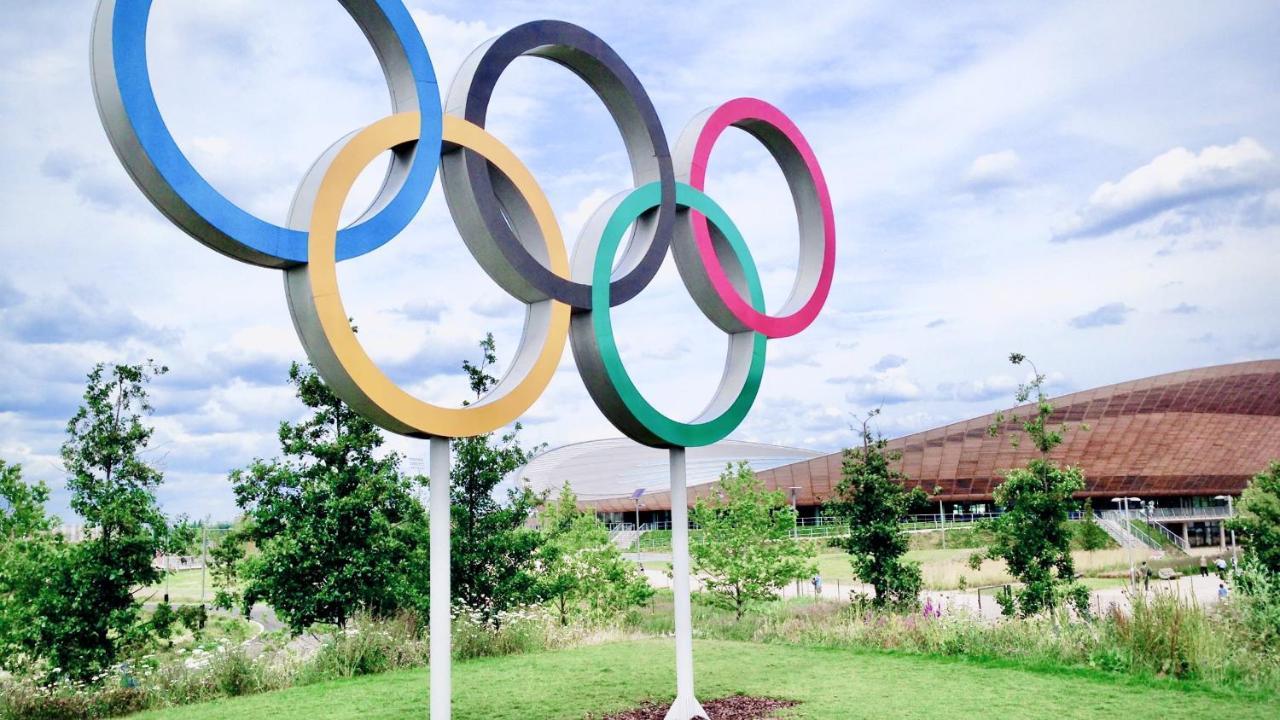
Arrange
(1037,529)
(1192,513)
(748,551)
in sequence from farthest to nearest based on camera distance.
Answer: (1192,513) → (748,551) → (1037,529)

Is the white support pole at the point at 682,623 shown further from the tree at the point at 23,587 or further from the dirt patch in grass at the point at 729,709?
the tree at the point at 23,587

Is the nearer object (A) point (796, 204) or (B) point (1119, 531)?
(A) point (796, 204)

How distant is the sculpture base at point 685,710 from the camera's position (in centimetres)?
951

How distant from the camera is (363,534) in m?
15.2

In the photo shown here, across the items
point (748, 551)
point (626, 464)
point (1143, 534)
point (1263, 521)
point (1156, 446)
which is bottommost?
point (1143, 534)

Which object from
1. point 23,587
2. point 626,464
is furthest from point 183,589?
point 23,587

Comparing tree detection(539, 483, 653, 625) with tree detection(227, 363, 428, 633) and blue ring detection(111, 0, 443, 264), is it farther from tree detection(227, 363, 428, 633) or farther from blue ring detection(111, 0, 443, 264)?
blue ring detection(111, 0, 443, 264)

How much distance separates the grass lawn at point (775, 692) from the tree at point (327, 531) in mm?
2131

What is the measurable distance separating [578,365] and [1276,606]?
10441 mm

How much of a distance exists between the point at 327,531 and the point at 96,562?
326cm

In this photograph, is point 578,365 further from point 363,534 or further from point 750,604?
point 750,604

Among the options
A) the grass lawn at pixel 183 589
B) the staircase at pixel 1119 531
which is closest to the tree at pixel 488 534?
the grass lawn at pixel 183 589

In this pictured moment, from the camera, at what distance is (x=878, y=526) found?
57.6 ft

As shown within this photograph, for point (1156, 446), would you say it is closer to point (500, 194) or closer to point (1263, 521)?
point (1263, 521)
